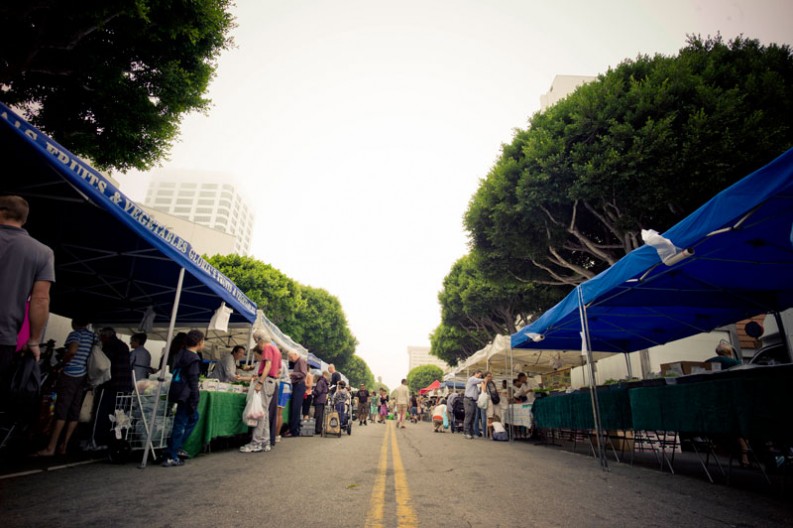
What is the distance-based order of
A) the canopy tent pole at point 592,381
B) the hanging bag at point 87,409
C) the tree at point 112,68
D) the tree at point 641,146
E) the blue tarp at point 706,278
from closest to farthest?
the blue tarp at point 706,278 → the canopy tent pole at point 592,381 → the hanging bag at point 87,409 → the tree at point 112,68 → the tree at point 641,146

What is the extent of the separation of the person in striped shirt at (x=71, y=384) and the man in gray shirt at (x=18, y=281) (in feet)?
11.4

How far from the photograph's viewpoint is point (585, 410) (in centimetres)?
769

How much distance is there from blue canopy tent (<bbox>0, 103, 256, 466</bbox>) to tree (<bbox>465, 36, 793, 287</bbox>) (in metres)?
10.5

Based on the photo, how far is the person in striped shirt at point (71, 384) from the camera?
5656 millimetres

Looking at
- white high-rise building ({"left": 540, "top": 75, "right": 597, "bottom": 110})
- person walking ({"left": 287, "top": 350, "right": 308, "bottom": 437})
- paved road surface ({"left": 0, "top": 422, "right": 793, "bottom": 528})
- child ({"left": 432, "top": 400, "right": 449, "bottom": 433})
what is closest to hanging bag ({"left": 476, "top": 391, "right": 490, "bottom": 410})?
child ({"left": 432, "top": 400, "right": 449, "bottom": 433})

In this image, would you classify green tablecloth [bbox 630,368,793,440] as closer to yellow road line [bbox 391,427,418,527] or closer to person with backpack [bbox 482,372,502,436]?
yellow road line [bbox 391,427,418,527]

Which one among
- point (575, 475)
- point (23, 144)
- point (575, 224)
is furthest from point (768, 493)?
point (575, 224)

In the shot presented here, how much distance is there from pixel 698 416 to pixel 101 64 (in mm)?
13845

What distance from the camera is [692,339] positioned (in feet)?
62.0

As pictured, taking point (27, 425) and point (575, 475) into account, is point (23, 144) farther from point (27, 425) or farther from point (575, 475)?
point (575, 475)

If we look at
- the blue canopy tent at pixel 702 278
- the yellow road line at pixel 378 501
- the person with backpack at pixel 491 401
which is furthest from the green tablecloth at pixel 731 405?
the person with backpack at pixel 491 401

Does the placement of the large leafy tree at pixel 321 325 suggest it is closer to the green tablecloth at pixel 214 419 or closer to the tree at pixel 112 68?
the tree at pixel 112 68

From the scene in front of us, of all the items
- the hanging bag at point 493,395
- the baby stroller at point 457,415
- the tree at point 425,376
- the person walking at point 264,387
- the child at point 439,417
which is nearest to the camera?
the person walking at point 264,387

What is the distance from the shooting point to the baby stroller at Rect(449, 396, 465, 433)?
1670 centimetres
